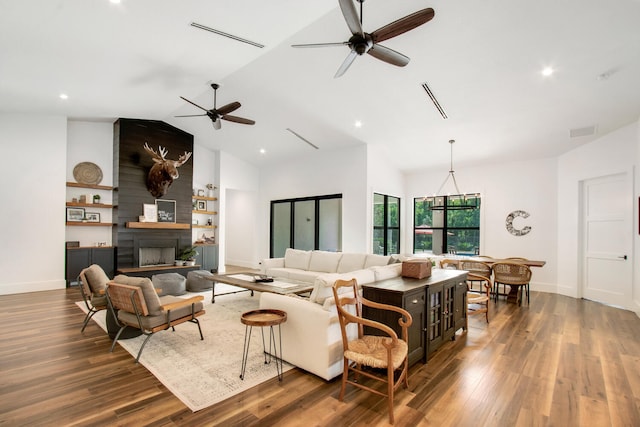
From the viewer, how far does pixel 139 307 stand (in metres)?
3.31

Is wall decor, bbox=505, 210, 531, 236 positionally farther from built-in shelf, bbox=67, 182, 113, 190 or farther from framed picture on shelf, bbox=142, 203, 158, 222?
built-in shelf, bbox=67, 182, 113, 190

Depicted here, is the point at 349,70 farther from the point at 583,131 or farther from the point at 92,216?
the point at 92,216

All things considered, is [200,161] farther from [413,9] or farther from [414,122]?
[413,9]

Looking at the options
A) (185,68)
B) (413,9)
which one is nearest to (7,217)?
(185,68)

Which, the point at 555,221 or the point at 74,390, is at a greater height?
the point at 555,221

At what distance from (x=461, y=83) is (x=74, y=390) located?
577cm

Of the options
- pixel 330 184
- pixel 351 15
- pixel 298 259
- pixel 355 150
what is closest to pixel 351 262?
pixel 298 259

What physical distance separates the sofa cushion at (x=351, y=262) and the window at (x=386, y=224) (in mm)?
1751

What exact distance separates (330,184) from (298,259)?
2290 millimetres

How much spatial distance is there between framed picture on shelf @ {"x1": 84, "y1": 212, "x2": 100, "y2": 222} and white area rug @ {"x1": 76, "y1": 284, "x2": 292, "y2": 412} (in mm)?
3611

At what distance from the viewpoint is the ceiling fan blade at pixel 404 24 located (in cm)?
275

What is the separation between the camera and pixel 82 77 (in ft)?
16.5

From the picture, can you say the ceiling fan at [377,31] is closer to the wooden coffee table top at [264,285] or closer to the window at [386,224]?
the wooden coffee table top at [264,285]

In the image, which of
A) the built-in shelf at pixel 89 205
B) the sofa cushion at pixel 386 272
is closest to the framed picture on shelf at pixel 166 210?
the built-in shelf at pixel 89 205
